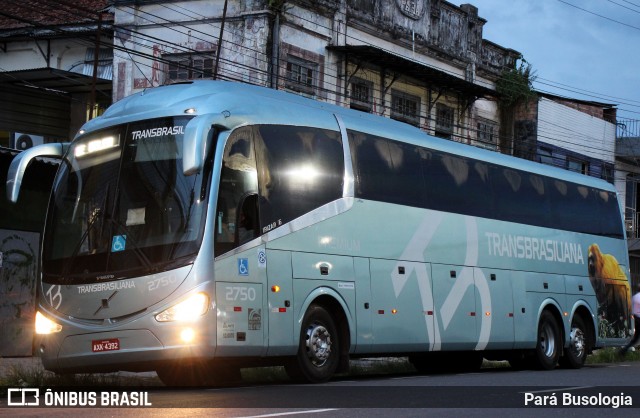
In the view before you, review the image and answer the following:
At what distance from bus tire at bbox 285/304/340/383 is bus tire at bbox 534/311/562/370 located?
680cm

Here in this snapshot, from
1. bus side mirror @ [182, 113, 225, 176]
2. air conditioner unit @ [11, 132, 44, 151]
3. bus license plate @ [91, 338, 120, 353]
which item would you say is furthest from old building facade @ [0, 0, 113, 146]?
bus side mirror @ [182, 113, 225, 176]

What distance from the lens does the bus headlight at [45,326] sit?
44.2 feet

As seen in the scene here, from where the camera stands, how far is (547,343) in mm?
21312

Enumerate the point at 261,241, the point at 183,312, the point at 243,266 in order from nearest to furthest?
the point at 183,312, the point at 243,266, the point at 261,241

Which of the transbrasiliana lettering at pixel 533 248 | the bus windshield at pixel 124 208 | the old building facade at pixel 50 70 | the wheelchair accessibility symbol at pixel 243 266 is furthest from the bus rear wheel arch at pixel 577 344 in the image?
the old building facade at pixel 50 70

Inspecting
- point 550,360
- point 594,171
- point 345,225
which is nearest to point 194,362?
point 345,225

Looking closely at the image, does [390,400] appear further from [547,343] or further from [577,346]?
[577,346]

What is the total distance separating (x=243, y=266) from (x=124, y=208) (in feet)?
5.34

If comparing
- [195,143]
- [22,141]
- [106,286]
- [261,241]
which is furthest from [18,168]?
[22,141]

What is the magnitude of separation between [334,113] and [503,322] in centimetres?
591

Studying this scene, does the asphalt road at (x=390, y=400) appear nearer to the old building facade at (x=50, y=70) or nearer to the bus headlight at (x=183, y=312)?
the bus headlight at (x=183, y=312)

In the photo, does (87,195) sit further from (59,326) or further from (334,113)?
(334,113)

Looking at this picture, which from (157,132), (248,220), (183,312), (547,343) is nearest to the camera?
(183,312)

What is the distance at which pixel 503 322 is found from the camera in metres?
19.9
